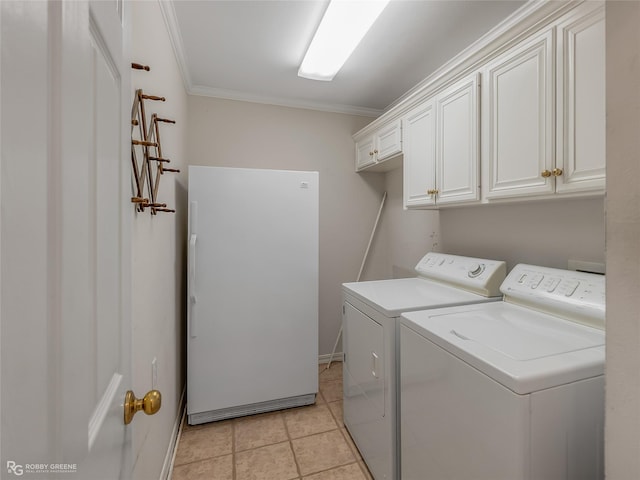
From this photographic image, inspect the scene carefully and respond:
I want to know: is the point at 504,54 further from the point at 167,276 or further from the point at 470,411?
the point at 167,276

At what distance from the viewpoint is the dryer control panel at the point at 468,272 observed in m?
1.63

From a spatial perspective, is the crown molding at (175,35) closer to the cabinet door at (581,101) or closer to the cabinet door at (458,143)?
the cabinet door at (458,143)

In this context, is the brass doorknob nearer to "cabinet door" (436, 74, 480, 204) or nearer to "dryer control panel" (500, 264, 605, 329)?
"dryer control panel" (500, 264, 605, 329)

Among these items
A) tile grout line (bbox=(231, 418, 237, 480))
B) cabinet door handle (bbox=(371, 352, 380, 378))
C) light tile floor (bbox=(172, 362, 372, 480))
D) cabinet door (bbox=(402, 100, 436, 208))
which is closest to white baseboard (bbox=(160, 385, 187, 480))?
light tile floor (bbox=(172, 362, 372, 480))

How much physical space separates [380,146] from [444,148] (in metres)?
0.81

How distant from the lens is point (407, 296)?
168 centimetres

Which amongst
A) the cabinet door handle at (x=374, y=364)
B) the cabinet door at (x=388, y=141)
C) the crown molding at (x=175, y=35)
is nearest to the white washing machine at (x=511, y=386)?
the cabinet door handle at (x=374, y=364)

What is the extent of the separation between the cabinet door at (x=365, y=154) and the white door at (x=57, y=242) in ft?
7.67

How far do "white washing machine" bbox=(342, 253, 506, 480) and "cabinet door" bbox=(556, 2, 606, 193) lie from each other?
67 centimetres

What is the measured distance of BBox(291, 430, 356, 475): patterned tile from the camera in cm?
170

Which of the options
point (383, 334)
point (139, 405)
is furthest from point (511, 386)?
point (139, 405)

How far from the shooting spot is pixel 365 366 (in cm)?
167

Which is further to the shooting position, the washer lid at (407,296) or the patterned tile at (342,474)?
the patterned tile at (342,474)

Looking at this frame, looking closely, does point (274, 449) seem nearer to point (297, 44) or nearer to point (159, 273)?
point (159, 273)
